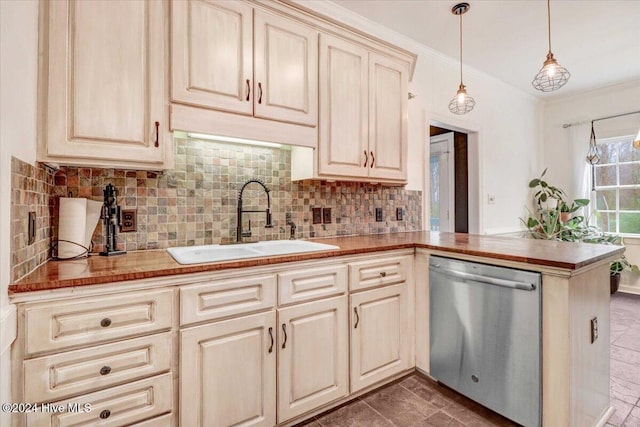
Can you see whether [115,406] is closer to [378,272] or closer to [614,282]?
[378,272]

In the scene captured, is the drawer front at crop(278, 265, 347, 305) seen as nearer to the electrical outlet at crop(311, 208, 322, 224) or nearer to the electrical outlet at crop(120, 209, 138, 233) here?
the electrical outlet at crop(311, 208, 322, 224)

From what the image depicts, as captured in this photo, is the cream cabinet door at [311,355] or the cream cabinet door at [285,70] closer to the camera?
the cream cabinet door at [311,355]

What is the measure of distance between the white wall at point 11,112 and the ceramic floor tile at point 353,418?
4.34 ft

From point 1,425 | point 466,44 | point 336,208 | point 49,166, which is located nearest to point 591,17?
point 466,44

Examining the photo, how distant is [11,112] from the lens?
1012 millimetres

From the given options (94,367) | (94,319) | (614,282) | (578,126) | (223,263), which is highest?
(578,126)

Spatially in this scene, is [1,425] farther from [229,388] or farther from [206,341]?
[229,388]

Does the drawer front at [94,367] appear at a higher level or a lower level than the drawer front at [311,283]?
lower

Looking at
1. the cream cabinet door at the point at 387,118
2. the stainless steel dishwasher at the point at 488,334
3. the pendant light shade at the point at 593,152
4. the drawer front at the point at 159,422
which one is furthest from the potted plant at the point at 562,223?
the drawer front at the point at 159,422

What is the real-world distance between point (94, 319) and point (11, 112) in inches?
29.0

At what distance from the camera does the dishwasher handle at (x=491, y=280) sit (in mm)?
1456

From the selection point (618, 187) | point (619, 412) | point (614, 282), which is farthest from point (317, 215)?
point (618, 187)

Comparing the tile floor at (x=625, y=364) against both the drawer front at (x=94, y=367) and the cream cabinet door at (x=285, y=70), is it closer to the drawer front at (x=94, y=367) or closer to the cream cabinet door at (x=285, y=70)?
the drawer front at (x=94, y=367)

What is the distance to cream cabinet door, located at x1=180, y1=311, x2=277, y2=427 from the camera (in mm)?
1271
